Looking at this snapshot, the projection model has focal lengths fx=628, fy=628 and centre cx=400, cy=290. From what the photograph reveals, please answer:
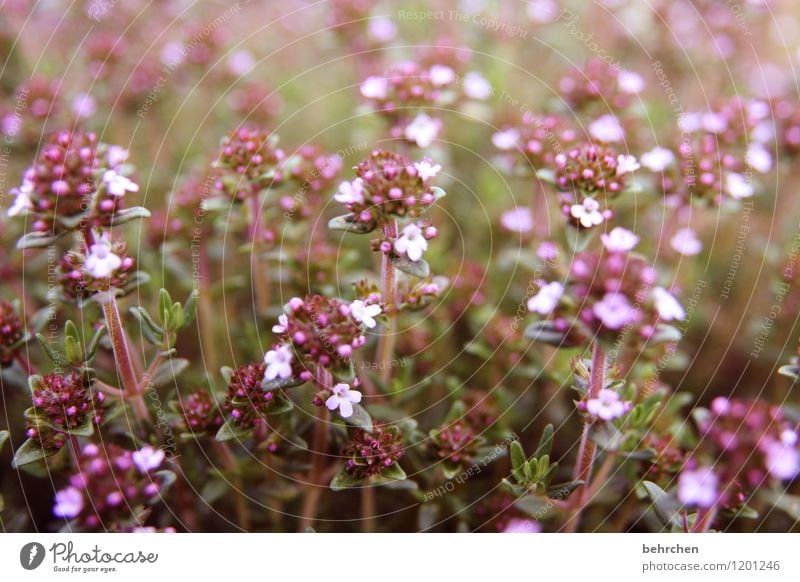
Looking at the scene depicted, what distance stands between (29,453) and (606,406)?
2281 millimetres

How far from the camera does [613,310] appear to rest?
7.03ft

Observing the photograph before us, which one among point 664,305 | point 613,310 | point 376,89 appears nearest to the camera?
point 613,310

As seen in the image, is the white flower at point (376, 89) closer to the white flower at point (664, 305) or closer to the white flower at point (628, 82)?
the white flower at point (628, 82)

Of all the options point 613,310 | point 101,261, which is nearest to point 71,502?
point 101,261

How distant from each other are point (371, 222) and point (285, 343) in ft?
1.93

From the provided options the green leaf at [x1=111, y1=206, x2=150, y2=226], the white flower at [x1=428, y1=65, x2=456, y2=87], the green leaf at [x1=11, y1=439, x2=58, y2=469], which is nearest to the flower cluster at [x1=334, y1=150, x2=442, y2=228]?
the green leaf at [x1=111, y1=206, x2=150, y2=226]

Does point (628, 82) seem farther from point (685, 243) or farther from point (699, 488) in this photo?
point (699, 488)

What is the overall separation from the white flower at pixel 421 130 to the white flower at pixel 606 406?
58.9 inches

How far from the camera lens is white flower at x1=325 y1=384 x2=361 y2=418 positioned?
2.46 metres

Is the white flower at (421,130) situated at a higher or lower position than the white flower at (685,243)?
higher

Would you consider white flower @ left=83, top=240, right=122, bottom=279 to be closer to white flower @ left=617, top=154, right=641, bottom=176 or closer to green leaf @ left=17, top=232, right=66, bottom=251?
green leaf @ left=17, top=232, right=66, bottom=251

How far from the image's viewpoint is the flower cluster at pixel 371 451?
2.60 metres

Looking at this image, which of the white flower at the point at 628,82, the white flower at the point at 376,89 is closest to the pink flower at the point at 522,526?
the white flower at the point at 376,89
